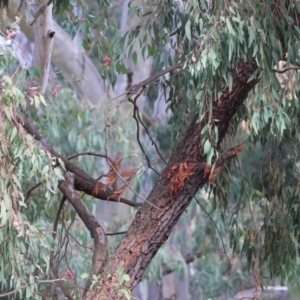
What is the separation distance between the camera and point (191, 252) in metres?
8.62

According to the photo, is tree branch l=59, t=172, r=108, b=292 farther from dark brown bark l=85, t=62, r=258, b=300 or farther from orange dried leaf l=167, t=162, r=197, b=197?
orange dried leaf l=167, t=162, r=197, b=197

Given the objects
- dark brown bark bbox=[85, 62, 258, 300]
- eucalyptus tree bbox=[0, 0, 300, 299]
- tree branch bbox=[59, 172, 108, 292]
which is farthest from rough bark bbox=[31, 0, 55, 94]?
dark brown bark bbox=[85, 62, 258, 300]

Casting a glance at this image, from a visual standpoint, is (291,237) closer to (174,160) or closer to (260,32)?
(174,160)

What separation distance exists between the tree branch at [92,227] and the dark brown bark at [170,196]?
1.9 inches

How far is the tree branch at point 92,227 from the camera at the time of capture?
2.64 m

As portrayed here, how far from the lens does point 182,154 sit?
2756 mm

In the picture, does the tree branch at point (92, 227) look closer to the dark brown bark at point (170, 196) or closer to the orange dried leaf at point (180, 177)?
the dark brown bark at point (170, 196)

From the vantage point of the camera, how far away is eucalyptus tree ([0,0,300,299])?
2133 millimetres

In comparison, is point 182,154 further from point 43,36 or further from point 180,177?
point 43,36

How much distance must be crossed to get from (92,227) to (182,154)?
0.48m

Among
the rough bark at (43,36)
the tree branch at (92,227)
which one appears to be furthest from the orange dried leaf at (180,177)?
the rough bark at (43,36)

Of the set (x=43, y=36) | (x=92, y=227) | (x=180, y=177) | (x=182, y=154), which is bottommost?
(x=92, y=227)

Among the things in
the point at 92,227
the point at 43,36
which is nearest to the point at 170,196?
the point at 92,227

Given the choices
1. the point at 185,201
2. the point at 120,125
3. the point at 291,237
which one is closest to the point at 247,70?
the point at 185,201
